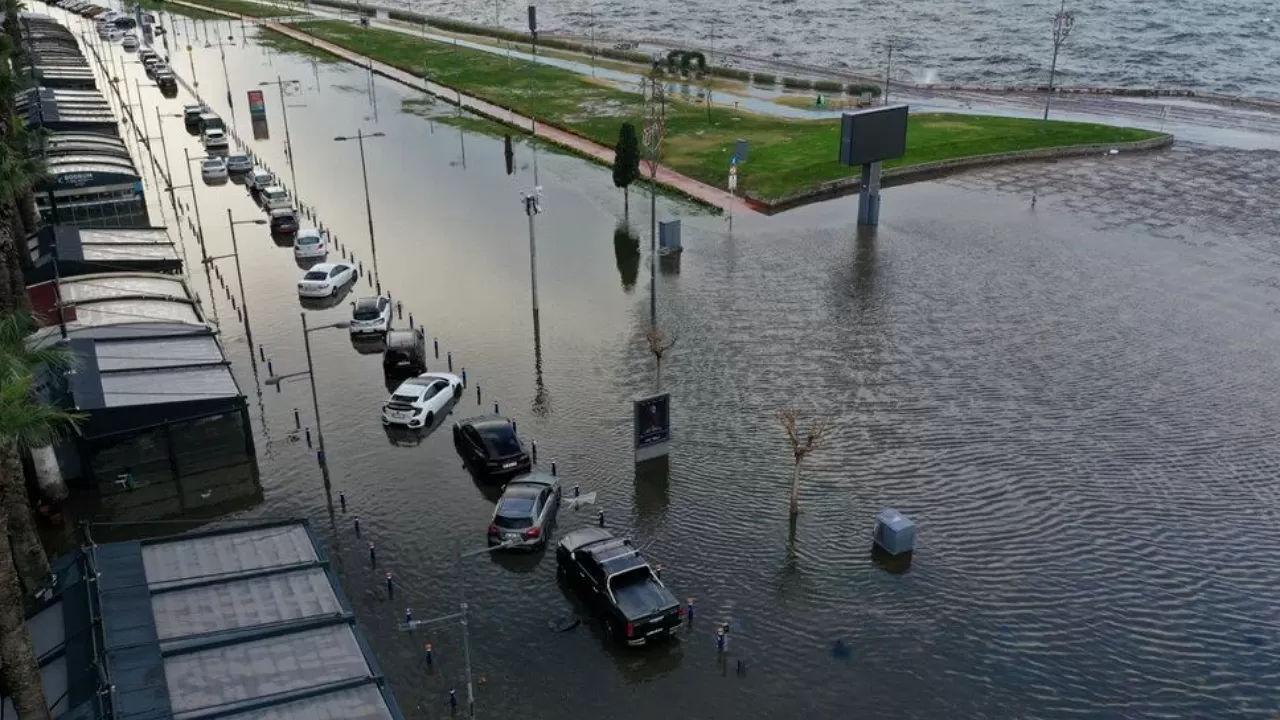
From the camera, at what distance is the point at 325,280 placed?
2004 inches

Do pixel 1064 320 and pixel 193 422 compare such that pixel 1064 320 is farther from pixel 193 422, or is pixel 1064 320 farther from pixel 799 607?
pixel 193 422

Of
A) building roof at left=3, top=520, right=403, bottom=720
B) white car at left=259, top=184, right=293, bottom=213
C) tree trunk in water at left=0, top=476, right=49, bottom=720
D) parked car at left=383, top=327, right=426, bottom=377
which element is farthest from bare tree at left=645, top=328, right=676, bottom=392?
white car at left=259, top=184, right=293, bottom=213

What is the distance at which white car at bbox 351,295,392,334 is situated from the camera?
149 feet

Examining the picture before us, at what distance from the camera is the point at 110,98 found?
4461 inches

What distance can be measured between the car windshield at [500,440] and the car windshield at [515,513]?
11.7 ft

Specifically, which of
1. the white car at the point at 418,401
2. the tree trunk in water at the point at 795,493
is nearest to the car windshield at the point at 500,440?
the white car at the point at 418,401

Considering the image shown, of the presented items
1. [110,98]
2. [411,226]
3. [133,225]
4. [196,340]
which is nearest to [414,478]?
[196,340]

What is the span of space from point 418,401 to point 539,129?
61537mm

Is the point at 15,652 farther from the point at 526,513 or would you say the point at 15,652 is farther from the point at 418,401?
the point at 418,401

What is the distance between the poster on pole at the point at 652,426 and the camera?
3397 centimetres

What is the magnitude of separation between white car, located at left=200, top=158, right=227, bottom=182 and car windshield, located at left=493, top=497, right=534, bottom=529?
58.2m

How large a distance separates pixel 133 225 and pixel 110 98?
64147 millimetres

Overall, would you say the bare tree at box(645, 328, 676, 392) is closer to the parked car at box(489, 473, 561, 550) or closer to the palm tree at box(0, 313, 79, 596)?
the parked car at box(489, 473, 561, 550)

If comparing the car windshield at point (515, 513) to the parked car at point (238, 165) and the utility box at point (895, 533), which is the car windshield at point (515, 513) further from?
the parked car at point (238, 165)
